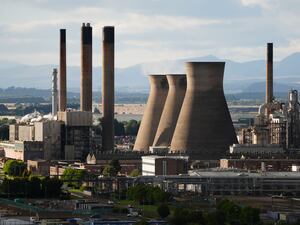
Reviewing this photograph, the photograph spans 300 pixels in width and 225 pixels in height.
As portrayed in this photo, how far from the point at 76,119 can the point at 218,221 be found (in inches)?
1564

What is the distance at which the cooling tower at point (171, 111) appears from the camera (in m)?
89.0

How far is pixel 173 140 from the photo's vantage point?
85.9m

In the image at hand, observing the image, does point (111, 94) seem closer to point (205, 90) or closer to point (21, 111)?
point (205, 90)

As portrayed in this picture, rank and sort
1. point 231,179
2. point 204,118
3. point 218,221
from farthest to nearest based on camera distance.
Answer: point 204,118
point 231,179
point 218,221

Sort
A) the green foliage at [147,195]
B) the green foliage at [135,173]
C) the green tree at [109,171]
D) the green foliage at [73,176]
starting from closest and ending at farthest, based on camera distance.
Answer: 1. the green foliage at [147,195]
2. the green foliage at [73,176]
3. the green foliage at [135,173]
4. the green tree at [109,171]

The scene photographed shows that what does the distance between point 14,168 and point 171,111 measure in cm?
1027

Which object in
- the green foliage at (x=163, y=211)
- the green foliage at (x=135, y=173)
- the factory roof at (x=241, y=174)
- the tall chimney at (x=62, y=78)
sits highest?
the tall chimney at (x=62, y=78)

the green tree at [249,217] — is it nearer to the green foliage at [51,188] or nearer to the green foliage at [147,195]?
the green foliage at [147,195]

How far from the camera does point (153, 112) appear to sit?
91.9 m

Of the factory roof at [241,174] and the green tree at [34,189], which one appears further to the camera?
the factory roof at [241,174]

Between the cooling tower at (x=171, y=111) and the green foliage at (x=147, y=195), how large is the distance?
2288 cm

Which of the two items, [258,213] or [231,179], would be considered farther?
[231,179]

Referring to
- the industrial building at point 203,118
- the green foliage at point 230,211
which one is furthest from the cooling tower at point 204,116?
the green foliage at point 230,211

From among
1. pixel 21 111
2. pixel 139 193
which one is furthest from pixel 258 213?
pixel 21 111
